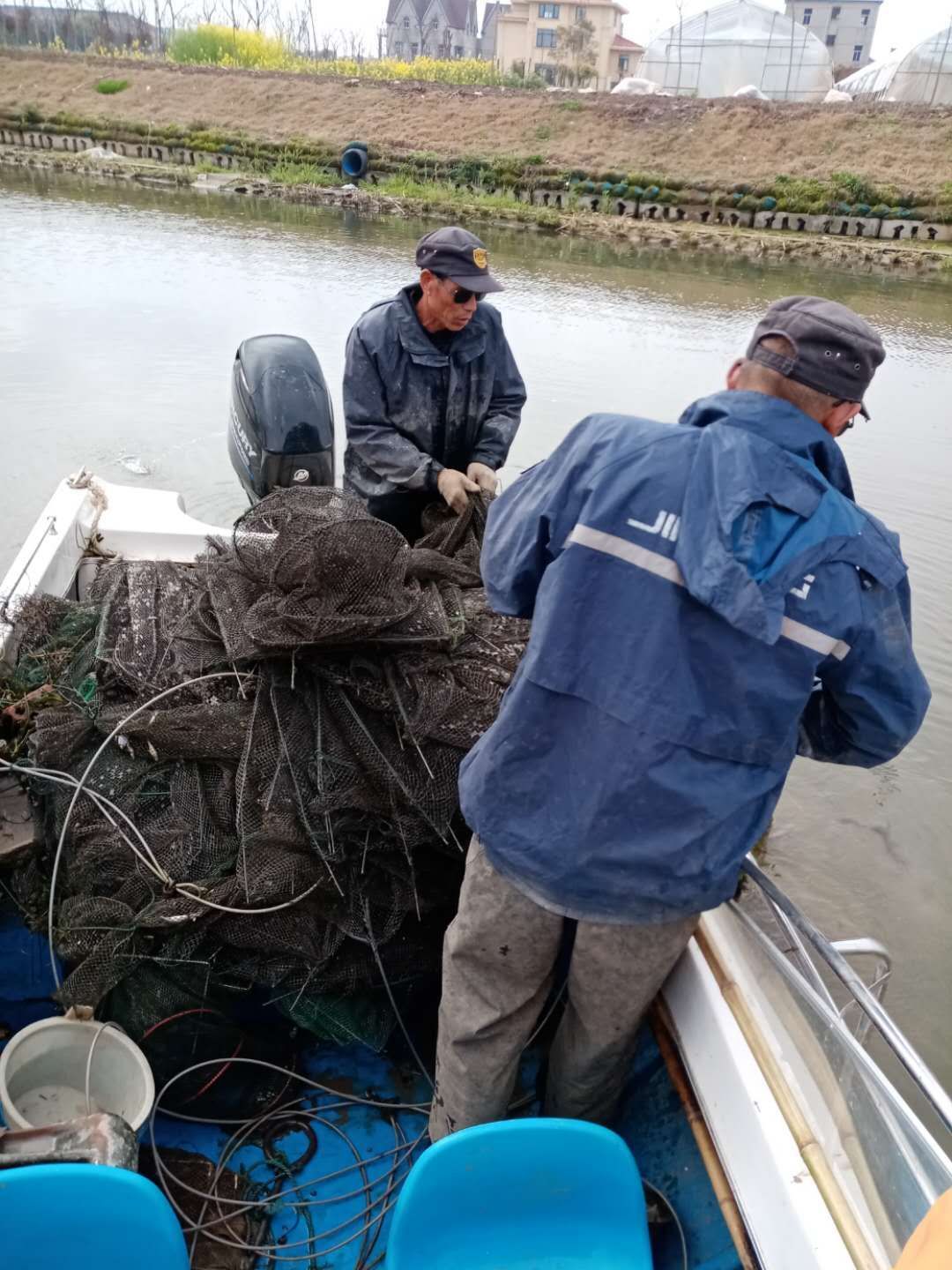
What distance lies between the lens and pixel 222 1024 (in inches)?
96.6

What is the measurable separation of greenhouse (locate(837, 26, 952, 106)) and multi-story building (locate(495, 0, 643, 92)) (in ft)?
64.5

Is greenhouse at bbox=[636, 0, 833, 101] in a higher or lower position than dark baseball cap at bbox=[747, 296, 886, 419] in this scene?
higher

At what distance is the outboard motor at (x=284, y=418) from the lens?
3883 mm

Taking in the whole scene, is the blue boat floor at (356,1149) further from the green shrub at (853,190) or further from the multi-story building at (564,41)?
the multi-story building at (564,41)

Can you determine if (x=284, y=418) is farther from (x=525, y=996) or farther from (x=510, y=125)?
(x=510, y=125)

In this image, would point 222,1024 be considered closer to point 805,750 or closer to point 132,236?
point 805,750

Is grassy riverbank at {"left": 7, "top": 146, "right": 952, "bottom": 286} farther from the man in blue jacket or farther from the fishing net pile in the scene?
the man in blue jacket

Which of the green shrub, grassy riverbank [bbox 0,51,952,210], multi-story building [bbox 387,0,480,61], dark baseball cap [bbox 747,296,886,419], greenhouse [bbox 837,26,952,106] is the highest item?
multi-story building [bbox 387,0,480,61]

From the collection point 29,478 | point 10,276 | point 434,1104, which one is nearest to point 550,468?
point 434,1104

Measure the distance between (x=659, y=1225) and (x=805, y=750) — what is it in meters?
1.13

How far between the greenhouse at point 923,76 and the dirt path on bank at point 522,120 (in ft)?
37.8

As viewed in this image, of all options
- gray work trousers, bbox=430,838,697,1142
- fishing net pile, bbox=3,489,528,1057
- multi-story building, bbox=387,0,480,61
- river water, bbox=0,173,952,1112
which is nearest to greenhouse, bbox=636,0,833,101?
river water, bbox=0,173,952,1112

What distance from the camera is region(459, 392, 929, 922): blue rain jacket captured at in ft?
5.07

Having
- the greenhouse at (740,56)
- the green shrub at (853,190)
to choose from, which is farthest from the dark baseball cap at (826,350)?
the greenhouse at (740,56)
